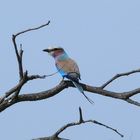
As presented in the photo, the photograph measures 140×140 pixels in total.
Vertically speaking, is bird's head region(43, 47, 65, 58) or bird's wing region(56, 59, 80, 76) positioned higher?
bird's head region(43, 47, 65, 58)

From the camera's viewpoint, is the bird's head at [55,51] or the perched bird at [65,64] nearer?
the perched bird at [65,64]

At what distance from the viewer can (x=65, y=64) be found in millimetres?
4105

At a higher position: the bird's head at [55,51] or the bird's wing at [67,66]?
the bird's head at [55,51]

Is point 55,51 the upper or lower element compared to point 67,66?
upper

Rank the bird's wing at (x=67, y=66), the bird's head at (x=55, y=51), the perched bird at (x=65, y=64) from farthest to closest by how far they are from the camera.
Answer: the bird's head at (x=55, y=51), the bird's wing at (x=67, y=66), the perched bird at (x=65, y=64)

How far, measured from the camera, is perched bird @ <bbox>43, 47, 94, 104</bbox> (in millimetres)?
3781

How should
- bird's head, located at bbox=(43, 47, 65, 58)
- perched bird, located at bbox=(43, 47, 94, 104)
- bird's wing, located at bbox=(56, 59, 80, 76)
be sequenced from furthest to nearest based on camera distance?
bird's head, located at bbox=(43, 47, 65, 58)
bird's wing, located at bbox=(56, 59, 80, 76)
perched bird, located at bbox=(43, 47, 94, 104)

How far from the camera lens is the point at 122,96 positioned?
287cm

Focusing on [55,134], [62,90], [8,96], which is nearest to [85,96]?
[62,90]

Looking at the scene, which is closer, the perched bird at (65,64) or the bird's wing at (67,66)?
the perched bird at (65,64)

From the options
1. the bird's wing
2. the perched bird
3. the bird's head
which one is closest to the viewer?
the perched bird

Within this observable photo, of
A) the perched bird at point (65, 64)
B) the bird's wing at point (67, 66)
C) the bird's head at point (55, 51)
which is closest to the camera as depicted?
the perched bird at point (65, 64)

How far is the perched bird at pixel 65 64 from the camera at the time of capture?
378cm

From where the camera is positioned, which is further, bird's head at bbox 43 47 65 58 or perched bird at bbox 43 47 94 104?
bird's head at bbox 43 47 65 58
